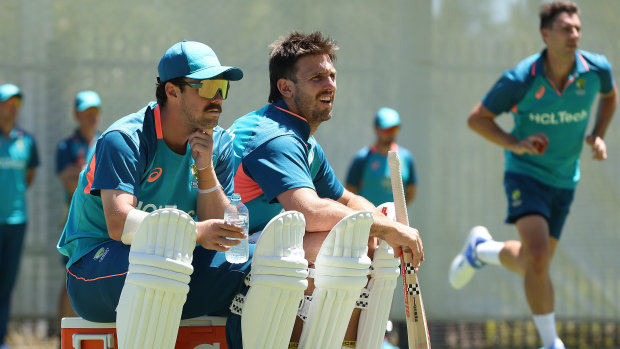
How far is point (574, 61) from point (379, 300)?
3.19 m

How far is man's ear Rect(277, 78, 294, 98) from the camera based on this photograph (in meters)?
3.93

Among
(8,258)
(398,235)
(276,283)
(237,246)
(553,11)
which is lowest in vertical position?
(8,258)

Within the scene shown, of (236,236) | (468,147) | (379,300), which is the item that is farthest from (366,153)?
(236,236)

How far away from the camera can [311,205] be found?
345 cm

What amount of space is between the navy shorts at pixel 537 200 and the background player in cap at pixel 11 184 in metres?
3.79

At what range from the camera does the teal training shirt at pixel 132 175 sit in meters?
3.17

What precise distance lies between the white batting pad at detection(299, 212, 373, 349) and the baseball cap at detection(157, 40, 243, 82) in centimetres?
70

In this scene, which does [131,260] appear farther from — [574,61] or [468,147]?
[468,147]

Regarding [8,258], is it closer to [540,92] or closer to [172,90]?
[540,92]

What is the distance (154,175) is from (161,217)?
20.5 inches

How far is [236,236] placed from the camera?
300cm

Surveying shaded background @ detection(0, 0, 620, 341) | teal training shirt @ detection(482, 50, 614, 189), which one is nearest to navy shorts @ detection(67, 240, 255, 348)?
teal training shirt @ detection(482, 50, 614, 189)

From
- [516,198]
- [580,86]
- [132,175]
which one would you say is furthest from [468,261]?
[132,175]

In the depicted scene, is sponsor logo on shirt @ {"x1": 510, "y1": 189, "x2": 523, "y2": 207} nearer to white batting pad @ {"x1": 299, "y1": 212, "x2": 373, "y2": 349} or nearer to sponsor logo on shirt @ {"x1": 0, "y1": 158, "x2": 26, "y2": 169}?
white batting pad @ {"x1": 299, "y1": 212, "x2": 373, "y2": 349}
